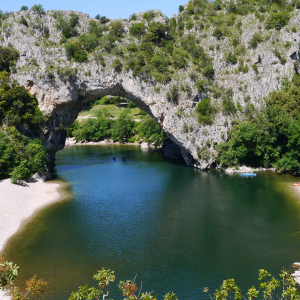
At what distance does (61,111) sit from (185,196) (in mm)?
32616

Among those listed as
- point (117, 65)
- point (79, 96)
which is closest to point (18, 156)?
point (79, 96)

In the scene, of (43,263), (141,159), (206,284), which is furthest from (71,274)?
(141,159)

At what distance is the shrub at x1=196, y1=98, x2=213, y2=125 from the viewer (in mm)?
64331

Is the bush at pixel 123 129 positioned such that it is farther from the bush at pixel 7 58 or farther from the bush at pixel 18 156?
the bush at pixel 18 156

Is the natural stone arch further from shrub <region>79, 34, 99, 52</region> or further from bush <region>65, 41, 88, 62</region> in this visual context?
shrub <region>79, 34, 99, 52</region>

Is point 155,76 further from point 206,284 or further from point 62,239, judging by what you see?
point 206,284

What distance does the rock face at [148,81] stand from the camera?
63.2m

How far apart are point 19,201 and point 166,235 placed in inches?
783

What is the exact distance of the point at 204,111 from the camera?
65250 millimetres

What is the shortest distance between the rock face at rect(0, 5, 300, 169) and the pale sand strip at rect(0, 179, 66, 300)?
17.2 metres

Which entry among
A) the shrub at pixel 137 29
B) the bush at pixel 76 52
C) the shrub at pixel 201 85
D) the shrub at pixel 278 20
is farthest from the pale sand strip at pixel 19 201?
the shrub at pixel 278 20

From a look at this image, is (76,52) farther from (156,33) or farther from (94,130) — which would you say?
(94,130)

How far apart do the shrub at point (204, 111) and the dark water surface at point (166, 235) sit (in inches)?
547

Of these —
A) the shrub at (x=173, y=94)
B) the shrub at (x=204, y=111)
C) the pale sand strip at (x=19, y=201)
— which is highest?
the shrub at (x=173, y=94)
